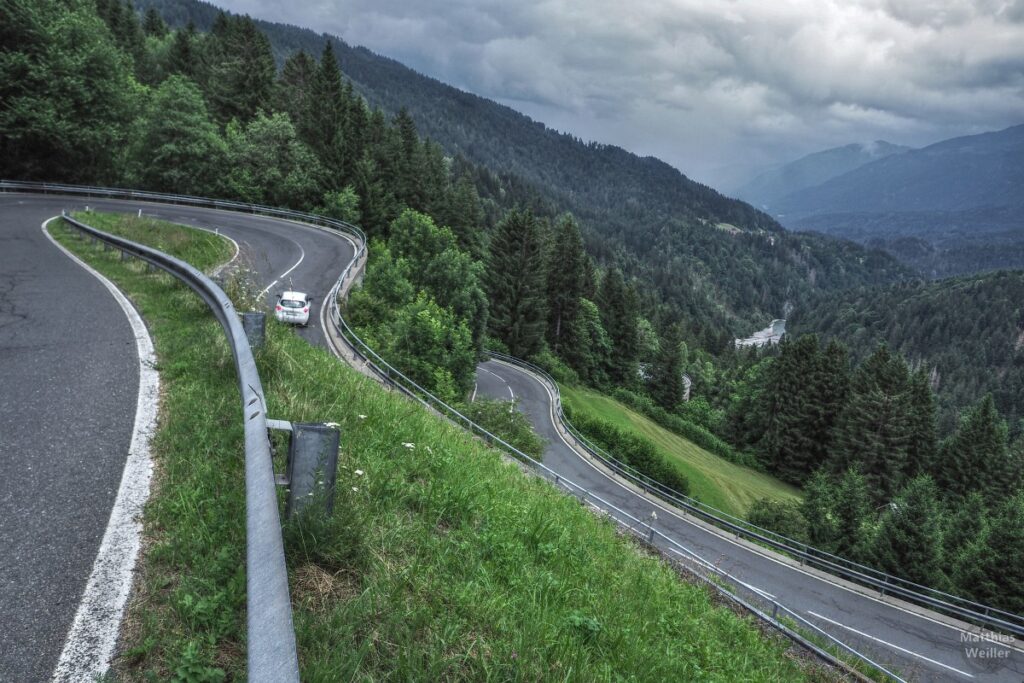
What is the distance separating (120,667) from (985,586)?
133 feet

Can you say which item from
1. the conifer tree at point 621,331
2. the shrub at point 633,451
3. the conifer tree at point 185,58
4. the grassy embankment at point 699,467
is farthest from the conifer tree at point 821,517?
the conifer tree at point 185,58

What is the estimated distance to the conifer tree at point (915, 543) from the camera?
31.5 m

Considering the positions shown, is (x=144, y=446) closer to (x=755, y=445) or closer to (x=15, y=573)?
(x=15, y=573)

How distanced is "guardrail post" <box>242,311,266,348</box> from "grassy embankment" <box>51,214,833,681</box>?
0.20 metres

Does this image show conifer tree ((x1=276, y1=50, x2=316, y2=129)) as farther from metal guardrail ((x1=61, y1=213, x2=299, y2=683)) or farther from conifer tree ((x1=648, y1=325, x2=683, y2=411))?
metal guardrail ((x1=61, y1=213, x2=299, y2=683))

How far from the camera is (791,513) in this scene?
4038 centimetres

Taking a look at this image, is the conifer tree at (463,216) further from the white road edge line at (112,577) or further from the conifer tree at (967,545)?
the white road edge line at (112,577)

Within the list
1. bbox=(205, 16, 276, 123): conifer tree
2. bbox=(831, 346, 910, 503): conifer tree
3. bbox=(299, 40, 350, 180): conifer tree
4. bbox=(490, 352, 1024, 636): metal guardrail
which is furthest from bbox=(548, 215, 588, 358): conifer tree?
bbox=(205, 16, 276, 123): conifer tree

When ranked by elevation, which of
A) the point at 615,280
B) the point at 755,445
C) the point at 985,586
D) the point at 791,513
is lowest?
the point at 755,445

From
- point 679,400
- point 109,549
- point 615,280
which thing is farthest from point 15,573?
point 679,400

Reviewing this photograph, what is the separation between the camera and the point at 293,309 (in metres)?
20.3

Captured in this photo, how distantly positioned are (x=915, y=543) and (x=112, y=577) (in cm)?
4051

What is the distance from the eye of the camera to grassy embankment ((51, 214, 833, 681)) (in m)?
2.71

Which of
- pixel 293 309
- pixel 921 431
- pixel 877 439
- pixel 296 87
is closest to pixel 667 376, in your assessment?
pixel 877 439
